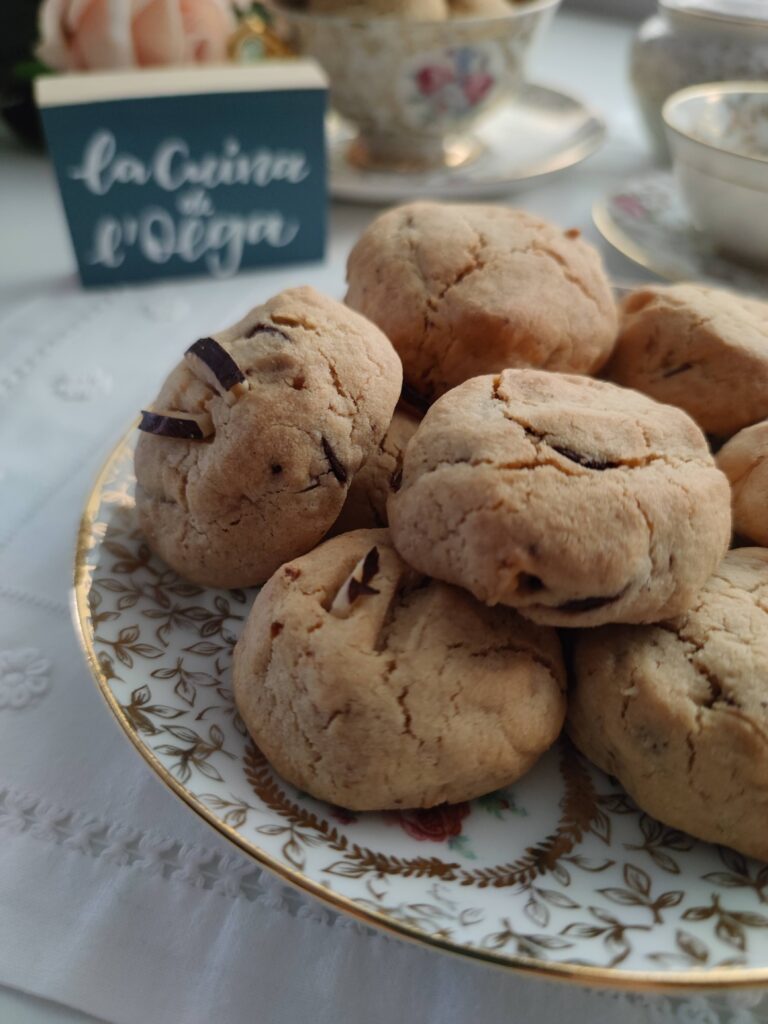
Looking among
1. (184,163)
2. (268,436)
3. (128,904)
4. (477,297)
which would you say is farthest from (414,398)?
(184,163)

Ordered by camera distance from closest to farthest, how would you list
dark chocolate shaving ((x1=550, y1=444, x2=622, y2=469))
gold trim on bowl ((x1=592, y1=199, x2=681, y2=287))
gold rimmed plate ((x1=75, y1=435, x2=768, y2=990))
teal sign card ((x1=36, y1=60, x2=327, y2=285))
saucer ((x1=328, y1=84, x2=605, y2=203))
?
gold rimmed plate ((x1=75, y1=435, x2=768, y2=990))
dark chocolate shaving ((x1=550, y1=444, x2=622, y2=469))
teal sign card ((x1=36, y1=60, x2=327, y2=285))
gold trim on bowl ((x1=592, y1=199, x2=681, y2=287))
saucer ((x1=328, y1=84, x2=605, y2=203))

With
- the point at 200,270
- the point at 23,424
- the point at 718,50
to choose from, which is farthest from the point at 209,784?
the point at 718,50

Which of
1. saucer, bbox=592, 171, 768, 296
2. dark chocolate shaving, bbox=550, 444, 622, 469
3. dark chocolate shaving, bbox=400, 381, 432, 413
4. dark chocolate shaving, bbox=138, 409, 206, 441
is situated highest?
dark chocolate shaving, bbox=550, 444, 622, 469

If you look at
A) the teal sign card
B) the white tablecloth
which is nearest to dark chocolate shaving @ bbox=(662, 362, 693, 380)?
the white tablecloth

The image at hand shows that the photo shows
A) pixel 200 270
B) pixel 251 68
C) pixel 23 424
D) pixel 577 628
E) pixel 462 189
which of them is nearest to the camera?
pixel 577 628

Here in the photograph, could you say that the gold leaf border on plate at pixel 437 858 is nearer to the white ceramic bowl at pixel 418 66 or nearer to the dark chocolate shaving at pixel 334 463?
the dark chocolate shaving at pixel 334 463

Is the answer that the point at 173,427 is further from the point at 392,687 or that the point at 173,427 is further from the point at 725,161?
the point at 725,161

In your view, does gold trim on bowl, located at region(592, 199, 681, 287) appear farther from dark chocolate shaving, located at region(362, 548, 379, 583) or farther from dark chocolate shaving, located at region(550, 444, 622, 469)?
dark chocolate shaving, located at region(362, 548, 379, 583)

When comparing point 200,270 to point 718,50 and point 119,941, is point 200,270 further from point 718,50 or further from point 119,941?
point 119,941
